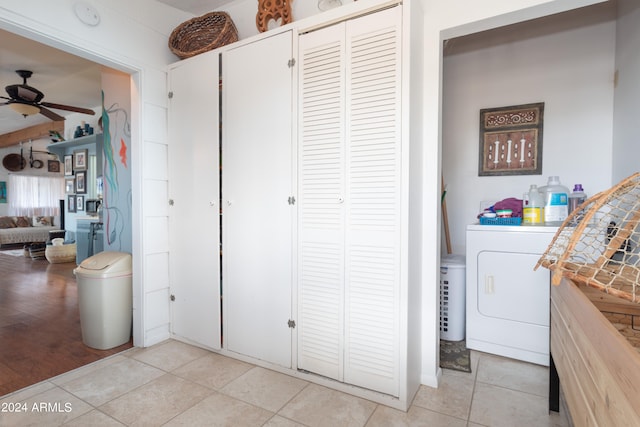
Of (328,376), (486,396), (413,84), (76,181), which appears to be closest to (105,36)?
(413,84)

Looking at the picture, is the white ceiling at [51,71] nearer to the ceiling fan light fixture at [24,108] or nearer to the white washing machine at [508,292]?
the ceiling fan light fixture at [24,108]

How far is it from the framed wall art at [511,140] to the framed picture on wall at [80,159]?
21.6 ft

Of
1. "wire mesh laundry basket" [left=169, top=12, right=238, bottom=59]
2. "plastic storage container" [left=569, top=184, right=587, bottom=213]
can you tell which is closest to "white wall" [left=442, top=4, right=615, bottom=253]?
"plastic storage container" [left=569, top=184, right=587, bottom=213]

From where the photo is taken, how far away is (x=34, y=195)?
8914mm

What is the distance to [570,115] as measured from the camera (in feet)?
8.27

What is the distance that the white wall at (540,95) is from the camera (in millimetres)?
2432

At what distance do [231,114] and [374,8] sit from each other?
1.15 metres

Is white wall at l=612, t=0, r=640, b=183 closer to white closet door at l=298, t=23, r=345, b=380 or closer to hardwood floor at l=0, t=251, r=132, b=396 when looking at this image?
white closet door at l=298, t=23, r=345, b=380

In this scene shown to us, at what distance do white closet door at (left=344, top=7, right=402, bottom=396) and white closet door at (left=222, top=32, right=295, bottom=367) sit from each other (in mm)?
431

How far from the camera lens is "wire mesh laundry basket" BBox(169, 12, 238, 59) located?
242cm

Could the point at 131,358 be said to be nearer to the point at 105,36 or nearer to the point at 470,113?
the point at 105,36

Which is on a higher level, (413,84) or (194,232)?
(413,84)

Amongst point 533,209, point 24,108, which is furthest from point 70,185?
point 533,209

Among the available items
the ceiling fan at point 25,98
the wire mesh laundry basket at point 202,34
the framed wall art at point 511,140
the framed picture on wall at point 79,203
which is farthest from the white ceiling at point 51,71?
the framed wall art at point 511,140
